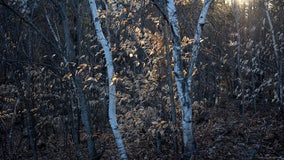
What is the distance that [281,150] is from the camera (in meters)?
7.23

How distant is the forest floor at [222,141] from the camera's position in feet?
24.3

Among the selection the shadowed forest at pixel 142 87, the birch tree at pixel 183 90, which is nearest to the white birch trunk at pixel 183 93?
the birch tree at pixel 183 90

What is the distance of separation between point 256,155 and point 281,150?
2.30 feet

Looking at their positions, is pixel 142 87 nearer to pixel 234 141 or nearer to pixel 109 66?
pixel 109 66

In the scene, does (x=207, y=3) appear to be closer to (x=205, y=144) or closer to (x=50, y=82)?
(x=205, y=144)

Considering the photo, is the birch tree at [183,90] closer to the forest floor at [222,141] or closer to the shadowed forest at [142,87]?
the shadowed forest at [142,87]

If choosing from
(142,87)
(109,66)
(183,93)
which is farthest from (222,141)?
(109,66)

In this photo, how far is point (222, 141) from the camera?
340 inches

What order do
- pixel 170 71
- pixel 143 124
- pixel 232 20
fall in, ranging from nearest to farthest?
pixel 170 71
pixel 143 124
pixel 232 20

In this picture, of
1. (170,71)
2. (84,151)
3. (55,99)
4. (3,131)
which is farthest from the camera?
(55,99)

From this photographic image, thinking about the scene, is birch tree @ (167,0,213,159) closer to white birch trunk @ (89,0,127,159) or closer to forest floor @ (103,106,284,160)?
forest floor @ (103,106,284,160)

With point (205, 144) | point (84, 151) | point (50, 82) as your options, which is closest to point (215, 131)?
point (205, 144)

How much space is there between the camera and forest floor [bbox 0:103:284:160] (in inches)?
292

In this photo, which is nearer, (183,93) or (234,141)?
(183,93)
